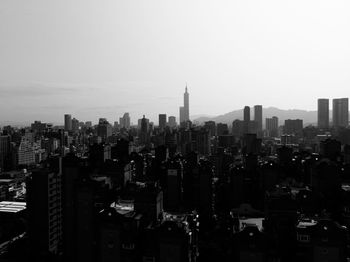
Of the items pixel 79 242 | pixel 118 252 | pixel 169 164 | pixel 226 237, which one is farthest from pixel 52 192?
pixel 226 237

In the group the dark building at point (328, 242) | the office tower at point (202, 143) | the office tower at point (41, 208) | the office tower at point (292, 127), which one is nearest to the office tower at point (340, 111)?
the office tower at point (292, 127)

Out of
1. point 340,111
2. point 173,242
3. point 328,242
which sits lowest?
point 173,242

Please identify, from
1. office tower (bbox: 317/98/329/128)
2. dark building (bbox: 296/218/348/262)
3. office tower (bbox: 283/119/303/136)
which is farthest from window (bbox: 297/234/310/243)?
office tower (bbox: 317/98/329/128)

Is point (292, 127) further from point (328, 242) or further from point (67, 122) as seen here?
point (328, 242)

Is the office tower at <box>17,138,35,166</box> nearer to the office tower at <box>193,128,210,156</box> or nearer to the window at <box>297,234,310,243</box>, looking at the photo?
the office tower at <box>193,128,210,156</box>

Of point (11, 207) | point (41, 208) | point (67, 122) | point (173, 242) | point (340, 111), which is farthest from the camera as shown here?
point (67, 122)

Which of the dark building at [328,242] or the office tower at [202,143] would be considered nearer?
the dark building at [328,242]

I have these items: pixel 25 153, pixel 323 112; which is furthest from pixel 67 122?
pixel 323 112

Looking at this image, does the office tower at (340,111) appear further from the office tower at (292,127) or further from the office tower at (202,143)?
the office tower at (202,143)
